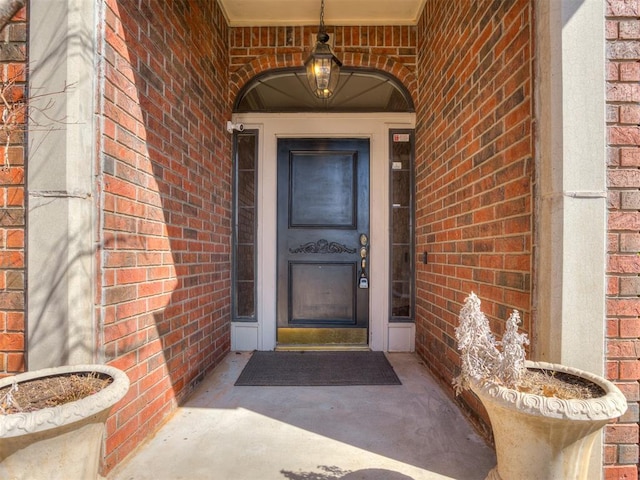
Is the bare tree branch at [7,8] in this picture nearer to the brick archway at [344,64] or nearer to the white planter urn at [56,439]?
the white planter urn at [56,439]

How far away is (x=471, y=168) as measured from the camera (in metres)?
2.08

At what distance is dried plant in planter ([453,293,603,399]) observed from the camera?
111 centimetres

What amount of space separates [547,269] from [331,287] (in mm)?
2139

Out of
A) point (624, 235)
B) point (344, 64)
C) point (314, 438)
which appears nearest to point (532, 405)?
point (624, 235)

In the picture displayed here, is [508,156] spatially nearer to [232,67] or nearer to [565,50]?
[565,50]

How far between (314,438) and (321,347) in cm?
148

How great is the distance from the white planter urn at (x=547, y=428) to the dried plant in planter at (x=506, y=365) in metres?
0.05

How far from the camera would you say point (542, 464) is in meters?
1.05

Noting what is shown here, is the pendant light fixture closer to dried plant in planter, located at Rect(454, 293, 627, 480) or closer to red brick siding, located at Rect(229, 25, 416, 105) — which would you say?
red brick siding, located at Rect(229, 25, 416, 105)

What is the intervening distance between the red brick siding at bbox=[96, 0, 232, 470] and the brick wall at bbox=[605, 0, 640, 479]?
6.66 ft

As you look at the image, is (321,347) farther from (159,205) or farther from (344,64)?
(344,64)

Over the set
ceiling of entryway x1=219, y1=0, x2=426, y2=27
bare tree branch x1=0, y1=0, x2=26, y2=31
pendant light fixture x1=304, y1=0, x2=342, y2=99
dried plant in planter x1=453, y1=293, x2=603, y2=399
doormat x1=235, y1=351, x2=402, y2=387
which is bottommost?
doormat x1=235, y1=351, x2=402, y2=387

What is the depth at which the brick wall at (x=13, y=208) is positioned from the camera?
1414mm

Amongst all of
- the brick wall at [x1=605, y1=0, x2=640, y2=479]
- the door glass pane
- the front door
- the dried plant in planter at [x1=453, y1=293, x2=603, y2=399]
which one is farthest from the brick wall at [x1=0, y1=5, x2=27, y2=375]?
the door glass pane
